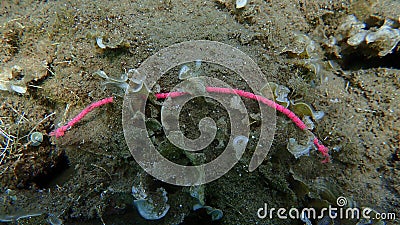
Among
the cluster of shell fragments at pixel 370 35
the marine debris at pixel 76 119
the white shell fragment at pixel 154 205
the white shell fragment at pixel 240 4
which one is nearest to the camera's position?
the white shell fragment at pixel 154 205

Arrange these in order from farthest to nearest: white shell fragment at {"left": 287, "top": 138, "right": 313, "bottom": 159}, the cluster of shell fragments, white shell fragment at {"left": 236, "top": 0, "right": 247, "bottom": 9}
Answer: white shell fragment at {"left": 236, "top": 0, "right": 247, "bottom": 9}, the cluster of shell fragments, white shell fragment at {"left": 287, "top": 138, "right": 313, "bottom": 159}

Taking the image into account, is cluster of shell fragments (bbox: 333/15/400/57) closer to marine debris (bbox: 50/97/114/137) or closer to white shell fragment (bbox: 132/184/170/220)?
white shell fragment (bbox: 132/184/170/220)

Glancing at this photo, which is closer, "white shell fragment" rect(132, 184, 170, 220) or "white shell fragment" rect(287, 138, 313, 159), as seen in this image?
"white shell fragment" rect(287, 138, 313, 159)

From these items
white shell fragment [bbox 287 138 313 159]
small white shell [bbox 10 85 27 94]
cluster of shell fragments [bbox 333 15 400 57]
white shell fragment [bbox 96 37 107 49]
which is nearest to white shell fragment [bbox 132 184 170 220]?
white shell fragment [bbox 287 138 313 159]

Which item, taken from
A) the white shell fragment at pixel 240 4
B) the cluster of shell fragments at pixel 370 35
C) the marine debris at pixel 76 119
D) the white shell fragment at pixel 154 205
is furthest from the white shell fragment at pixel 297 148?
the marine debris at pixel 76 119

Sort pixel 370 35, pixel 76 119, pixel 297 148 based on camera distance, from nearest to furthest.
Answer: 1. pixel 297 148
2. pixel 76 119
3. pixel 370 35

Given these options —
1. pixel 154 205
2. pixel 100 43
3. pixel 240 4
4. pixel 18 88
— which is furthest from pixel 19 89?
pixel 240 4

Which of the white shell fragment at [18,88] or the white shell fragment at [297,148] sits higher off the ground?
the white shell fragment at [297,148]

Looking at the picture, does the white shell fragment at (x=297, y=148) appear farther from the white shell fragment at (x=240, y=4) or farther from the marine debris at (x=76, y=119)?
the marine debris at (x=76, y=119)

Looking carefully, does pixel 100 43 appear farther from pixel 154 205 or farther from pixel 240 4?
pixel 154 205

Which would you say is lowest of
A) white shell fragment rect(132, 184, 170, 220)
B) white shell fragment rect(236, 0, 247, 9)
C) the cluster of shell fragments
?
white shell fragment rect(132, 184, 170, 220)

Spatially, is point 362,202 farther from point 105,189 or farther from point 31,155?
point 31,155
